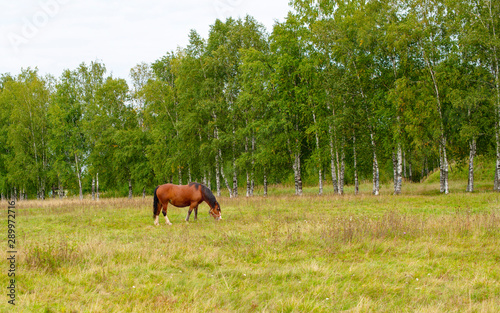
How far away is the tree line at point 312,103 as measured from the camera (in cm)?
2475

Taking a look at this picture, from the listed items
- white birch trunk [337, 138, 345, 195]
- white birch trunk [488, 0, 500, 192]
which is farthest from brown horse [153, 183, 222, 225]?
white birch trunk [488, 0, 500, 192]

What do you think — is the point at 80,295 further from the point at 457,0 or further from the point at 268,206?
the point at 457,0

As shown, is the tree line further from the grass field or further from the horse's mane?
the grass field

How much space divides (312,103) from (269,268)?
2160 centimetres

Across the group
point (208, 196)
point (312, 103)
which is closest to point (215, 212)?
point (208, 196)

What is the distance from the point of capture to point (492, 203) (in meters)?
17.9

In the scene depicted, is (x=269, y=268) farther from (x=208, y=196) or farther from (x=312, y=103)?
(x=312, y=103)

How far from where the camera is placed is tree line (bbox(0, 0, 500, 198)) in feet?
81.2

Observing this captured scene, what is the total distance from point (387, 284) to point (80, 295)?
583 centimetres

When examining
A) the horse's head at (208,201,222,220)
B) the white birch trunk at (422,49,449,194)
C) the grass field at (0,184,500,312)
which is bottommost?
the grass field at (0,184,500,312)

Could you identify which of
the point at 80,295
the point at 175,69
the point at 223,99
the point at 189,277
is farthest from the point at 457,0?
the point at 80,295

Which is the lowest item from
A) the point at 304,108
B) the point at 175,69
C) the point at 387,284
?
the point at 387,284

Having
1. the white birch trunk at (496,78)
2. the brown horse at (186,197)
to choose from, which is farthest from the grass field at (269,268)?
the white birch trunk at (496,78)

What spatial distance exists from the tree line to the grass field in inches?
567
